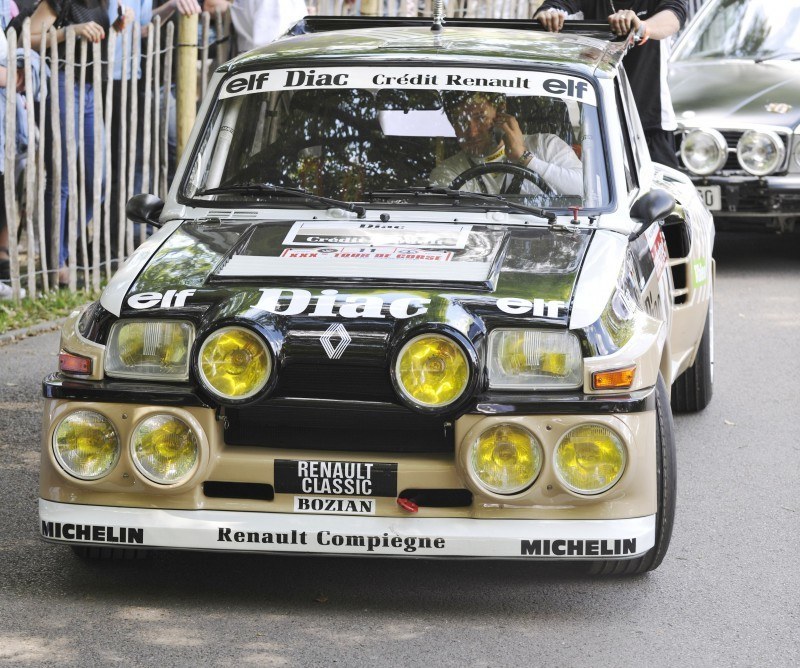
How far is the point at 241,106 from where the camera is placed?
19.5ft

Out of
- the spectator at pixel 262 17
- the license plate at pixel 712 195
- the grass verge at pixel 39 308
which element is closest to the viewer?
the grass verge at pixel 39 308

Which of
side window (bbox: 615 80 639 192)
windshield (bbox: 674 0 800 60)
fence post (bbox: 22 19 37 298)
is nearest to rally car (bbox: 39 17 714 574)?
side window (bbox: 615 80 639 192)

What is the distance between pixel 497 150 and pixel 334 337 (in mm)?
1520

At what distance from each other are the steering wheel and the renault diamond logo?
1.29 metres

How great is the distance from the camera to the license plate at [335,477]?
14.8 feet

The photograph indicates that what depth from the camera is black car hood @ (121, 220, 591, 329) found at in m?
4.52

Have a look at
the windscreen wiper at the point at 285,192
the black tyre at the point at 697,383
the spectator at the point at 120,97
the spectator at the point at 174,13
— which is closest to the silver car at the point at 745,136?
the spectator at the point at 174,13

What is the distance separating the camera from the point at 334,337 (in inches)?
176

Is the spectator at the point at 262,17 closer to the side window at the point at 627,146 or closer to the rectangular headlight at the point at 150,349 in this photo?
the side window at the point at 627,146

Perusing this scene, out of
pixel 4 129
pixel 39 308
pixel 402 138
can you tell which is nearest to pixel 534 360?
pixel 402 138

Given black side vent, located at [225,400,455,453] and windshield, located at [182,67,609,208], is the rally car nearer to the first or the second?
black side vent, located at [225,400,455,453]

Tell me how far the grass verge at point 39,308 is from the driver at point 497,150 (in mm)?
4137

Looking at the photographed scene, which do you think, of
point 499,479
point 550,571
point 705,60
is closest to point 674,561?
point 550,571

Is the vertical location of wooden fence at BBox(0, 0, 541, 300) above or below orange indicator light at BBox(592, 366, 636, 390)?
below
